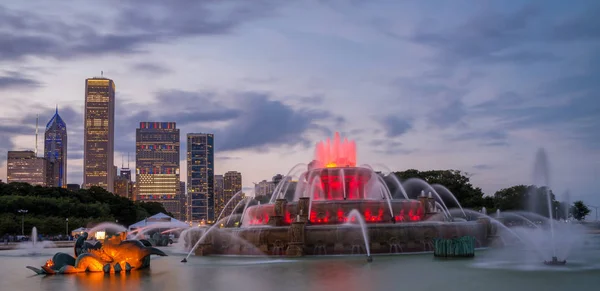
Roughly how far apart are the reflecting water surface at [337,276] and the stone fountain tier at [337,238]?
3.01 meters

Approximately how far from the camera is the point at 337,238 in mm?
34062

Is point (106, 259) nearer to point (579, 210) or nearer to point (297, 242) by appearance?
point (297, 242)

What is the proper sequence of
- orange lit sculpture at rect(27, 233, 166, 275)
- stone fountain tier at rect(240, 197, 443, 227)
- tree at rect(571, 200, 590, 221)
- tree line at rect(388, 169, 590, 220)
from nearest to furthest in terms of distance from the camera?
1. orange lit sculpture at rect(27, 233, 166, 275)
2. stone fountain tier at rect(240, 197, 443, 227)
3. tree line at rect(388, 169, 590, 220)
4. tree at rect(571, 200, 590, 221)

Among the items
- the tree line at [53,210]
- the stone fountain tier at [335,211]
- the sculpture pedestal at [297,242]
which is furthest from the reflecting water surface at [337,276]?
the tree line at [53,210]

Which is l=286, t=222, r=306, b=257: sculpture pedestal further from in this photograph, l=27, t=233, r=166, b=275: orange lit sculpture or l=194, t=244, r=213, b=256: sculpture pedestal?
l=27, t=233, r=166, b=275: orange lit sculpture

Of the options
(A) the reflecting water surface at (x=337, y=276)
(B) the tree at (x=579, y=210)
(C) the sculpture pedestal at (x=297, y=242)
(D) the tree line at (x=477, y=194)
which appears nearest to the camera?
(A) the reflecting water surface at (x=337, y=276)

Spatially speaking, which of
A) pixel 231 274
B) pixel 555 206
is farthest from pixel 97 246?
pixel 555 206

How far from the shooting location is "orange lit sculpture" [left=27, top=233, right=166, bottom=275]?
89.5 feet

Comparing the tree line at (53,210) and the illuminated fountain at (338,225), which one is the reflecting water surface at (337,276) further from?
the tree line at (53,210)

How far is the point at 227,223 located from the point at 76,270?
25430 mm

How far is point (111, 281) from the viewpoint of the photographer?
2369cm

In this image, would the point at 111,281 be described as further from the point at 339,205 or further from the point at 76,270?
the point at 339,205

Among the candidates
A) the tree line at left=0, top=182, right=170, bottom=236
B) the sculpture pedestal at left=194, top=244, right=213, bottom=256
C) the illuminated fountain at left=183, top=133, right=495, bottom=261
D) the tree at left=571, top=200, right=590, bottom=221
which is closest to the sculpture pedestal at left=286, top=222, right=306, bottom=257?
the illuminated fountain at left=183, top=133, right=495, bottom=261

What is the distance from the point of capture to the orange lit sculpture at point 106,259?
27266 millimetres
